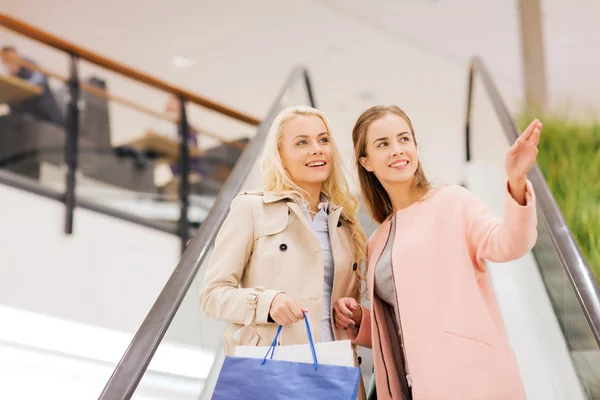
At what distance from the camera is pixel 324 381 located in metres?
1.67

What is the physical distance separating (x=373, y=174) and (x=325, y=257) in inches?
15.9

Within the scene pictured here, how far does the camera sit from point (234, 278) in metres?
2.07

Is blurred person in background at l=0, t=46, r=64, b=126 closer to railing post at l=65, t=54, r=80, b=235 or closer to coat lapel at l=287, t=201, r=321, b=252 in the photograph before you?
railing post at l=65, t=54, r=80, b=235

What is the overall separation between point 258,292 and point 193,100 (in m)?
5.23

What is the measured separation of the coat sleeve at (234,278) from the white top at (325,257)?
0.22 m

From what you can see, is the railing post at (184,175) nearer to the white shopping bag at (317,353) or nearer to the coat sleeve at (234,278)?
the coat sleeve at (234,278)

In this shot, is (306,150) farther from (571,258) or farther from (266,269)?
(571,258)

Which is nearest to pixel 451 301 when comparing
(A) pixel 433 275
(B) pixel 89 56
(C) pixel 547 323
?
(A) pixel 433 275

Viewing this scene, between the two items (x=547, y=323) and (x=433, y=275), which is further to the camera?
(x=547, y=323)

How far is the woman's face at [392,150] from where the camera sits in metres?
2.14

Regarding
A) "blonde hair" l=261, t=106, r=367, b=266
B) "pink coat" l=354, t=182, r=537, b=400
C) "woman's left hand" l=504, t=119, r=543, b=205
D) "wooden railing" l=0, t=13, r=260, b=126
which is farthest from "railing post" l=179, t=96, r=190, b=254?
"woman's left hand" l=504, t=119, r=543, b=205

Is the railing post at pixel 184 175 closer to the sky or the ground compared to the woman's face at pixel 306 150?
closer to the sky

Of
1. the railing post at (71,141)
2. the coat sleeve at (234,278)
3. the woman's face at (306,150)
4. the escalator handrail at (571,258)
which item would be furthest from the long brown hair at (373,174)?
the railing post at (71,141)

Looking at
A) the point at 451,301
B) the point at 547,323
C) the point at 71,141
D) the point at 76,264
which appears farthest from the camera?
the point at 71,141
